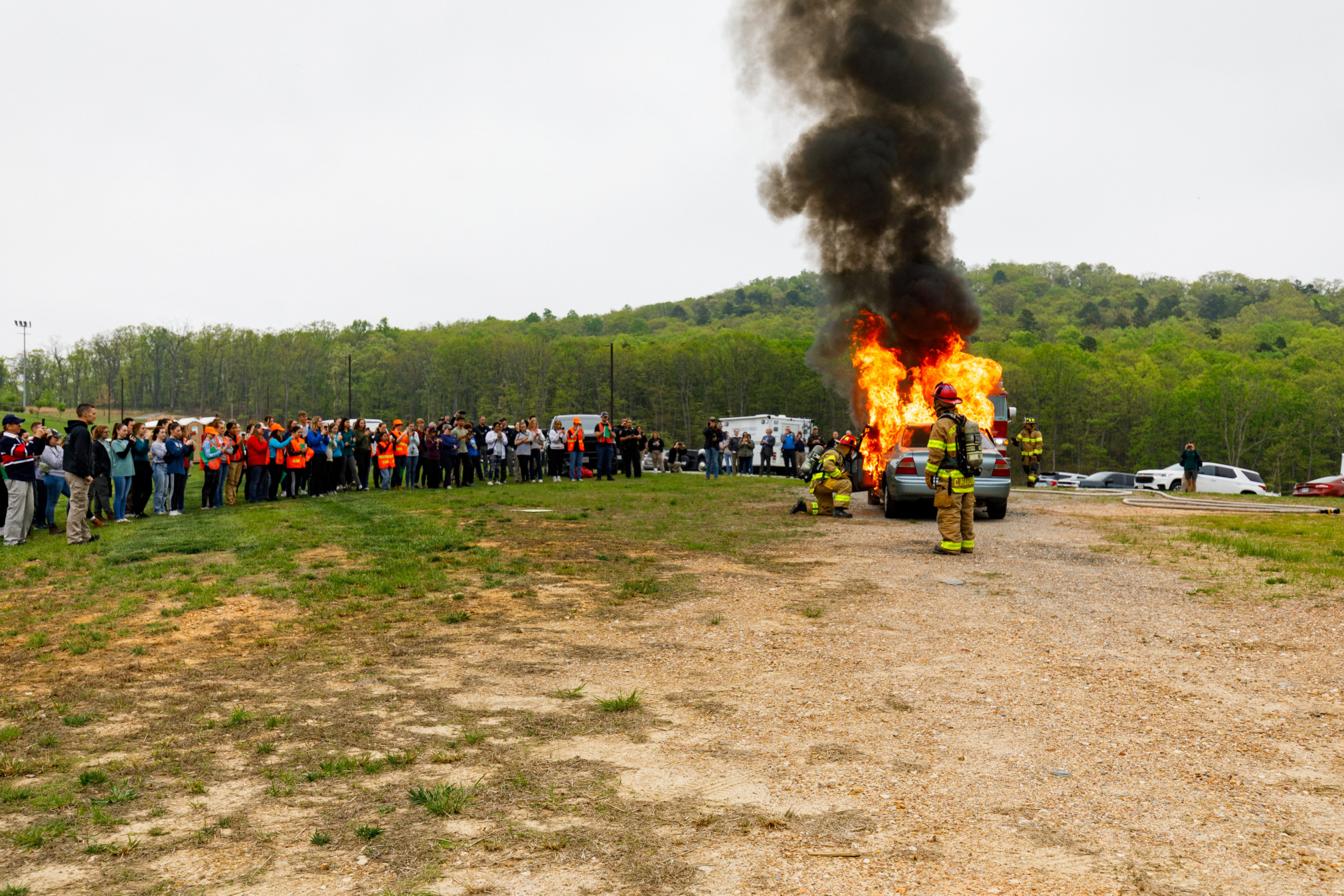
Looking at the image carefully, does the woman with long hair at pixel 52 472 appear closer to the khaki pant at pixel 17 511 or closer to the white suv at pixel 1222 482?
the khaki pant at pixel 17 511

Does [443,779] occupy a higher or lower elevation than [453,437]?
lower

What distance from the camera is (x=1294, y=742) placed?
181 inches

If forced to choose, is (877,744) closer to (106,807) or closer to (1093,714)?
(1093,714)

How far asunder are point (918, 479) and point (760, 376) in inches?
2917

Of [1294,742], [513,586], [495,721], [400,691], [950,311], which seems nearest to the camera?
[1294,742]

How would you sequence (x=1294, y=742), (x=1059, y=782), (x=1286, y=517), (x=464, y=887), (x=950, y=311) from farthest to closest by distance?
(x=950, y=311), (x=1286, y=517), (x=1294, y=742), (x=1059, y=782), (x=464, y=887)

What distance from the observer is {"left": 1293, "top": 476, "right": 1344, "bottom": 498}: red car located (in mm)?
30547

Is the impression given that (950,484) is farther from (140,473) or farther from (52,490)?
(52,490)

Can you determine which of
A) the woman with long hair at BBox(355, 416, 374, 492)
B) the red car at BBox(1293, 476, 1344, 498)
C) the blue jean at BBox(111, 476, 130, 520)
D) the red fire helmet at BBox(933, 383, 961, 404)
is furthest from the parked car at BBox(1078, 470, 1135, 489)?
the blue jean at BBox(111, 476, 130, 520)

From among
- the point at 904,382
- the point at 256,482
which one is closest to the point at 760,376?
the point at 904,382

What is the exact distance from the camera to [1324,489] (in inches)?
1228

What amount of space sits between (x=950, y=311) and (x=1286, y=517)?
7.48 metres

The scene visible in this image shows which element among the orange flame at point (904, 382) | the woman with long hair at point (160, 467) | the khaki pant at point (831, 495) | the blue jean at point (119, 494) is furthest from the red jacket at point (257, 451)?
the orange flame at point (904, 382)

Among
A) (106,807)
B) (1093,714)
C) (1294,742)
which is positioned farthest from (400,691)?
(1294,742)
